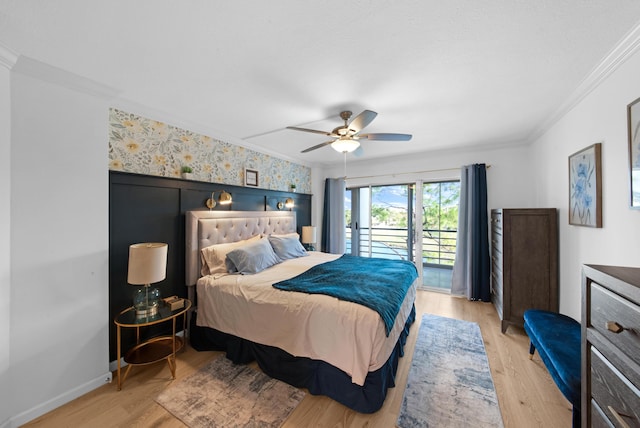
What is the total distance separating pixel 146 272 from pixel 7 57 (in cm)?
162

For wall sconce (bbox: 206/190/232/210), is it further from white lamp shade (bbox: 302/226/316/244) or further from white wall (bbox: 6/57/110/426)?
white lamp shade (bbox: 302/226/316/244)

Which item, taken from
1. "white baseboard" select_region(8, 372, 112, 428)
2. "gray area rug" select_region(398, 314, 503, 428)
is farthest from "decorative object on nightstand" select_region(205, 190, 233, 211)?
"gray area rug" select_region(398, 314, 503, 428)

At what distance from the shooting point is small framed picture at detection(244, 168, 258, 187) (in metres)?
3.54

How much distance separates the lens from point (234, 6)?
47.7 inches

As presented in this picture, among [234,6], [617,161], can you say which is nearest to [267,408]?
[234,6]

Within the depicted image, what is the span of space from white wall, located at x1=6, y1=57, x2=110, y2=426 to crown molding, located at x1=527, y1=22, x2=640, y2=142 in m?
3.66

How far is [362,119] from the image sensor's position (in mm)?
2053

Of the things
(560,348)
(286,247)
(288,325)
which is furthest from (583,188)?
(286,247)

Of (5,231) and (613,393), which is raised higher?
(5,231)

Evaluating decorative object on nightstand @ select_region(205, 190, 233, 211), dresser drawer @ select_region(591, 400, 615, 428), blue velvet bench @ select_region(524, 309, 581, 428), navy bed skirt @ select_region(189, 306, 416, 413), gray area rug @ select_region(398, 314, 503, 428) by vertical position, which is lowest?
gray area rug @ select_region(398, 314, 503, 428)

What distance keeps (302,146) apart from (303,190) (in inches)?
50.3

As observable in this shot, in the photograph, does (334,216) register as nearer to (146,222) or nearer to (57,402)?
(146,222)

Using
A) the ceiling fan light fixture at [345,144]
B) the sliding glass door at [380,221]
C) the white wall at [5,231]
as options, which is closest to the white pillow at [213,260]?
the white wall at [5,231]

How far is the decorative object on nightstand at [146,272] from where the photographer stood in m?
1.93
